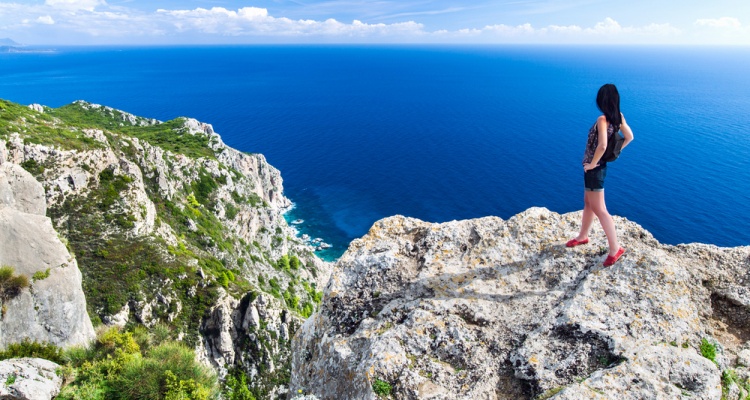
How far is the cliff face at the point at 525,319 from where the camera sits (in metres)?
7.22

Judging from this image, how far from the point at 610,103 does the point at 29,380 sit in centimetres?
1827

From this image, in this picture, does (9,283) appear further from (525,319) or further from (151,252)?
(525,319)

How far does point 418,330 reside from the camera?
335 inches

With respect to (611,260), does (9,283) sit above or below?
below

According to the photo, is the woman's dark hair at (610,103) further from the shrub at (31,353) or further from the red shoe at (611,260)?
the shrub at (31,353)

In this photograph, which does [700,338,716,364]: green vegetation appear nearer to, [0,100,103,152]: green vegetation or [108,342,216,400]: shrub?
[108,342,216,400]: shrub

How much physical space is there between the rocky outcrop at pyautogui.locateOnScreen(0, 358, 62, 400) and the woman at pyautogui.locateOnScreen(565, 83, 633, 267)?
1603 cm

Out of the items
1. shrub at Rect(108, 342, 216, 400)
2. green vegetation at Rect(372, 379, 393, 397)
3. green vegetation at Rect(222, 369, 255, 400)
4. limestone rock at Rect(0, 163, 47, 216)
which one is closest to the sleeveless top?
green vegetation at Rect(372, 379, 393, 397)

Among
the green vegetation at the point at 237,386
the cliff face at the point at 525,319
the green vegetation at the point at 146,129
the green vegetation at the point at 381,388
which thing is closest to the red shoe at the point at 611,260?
the cliff face at the point at 525,319

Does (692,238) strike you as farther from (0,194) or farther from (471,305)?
(0,194)

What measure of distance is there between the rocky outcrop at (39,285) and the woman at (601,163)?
108ft

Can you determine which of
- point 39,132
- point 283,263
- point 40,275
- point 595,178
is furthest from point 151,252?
point 595,178

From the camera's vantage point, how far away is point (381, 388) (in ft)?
24.5

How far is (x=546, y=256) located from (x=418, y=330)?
427 cm
